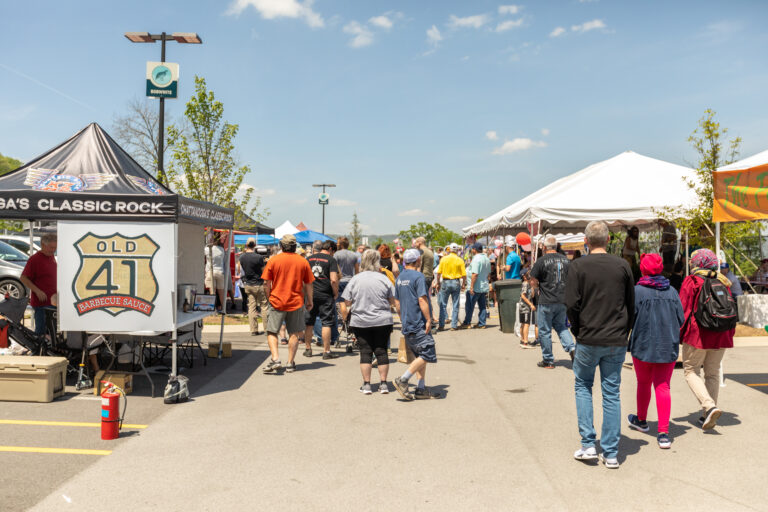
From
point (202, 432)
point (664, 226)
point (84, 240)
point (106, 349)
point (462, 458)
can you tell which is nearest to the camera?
point (462, 458)

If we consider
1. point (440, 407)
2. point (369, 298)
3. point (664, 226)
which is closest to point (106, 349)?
point (369, 298)

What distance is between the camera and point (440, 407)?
A: 245 inches

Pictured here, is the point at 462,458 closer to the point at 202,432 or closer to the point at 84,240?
the point at 202,432

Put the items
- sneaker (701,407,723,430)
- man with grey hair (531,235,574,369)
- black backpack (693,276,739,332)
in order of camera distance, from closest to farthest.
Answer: sneaker (701,407,723,430) < black backpack (693,276,739,332) < man with grey hair (531,235,574,369)

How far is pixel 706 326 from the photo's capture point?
17.5 feet

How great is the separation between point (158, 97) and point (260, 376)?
24.3ft

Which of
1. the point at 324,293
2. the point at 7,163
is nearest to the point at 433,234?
the point at 7,163

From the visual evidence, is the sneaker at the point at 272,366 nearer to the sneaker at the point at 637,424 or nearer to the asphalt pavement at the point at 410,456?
the asphalt pavement at the point at 410,456

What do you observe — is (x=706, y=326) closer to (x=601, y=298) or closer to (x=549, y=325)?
(x=601, y=298)

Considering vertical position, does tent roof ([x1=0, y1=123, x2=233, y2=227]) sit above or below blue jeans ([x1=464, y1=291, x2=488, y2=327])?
above

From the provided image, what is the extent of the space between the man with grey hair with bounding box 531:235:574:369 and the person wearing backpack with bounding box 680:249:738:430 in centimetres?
258

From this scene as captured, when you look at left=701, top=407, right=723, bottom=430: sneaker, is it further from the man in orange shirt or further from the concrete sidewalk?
the man in orange shirt

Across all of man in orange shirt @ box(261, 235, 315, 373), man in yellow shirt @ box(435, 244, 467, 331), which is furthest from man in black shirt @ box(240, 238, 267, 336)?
man in yellow shirt @ box(435, 244, 467, 331)

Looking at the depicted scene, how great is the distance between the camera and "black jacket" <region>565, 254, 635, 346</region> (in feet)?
14.3
